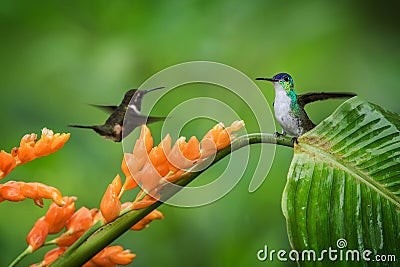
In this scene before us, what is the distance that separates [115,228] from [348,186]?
0.58ft

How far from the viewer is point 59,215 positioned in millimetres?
514

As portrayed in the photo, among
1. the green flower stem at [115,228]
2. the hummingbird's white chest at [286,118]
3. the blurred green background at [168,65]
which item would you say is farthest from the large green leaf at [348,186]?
the blurred green background at [168,65]

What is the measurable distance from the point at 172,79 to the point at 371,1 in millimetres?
476

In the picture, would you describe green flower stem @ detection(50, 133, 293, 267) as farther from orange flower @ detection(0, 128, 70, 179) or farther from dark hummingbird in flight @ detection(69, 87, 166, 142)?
dark hummingbird in flight @ detection(69, 87, 166, 142)

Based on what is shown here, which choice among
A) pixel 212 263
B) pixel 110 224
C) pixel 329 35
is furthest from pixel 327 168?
pixel 329 35

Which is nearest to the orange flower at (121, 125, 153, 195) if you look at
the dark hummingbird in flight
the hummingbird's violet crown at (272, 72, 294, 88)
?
the dark hummingbird in flight

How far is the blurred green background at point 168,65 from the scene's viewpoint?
1.17 m

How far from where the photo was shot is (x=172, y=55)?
53.6 inches

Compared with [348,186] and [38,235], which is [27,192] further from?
[348,186]

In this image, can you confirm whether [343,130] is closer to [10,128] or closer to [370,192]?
[370,192]

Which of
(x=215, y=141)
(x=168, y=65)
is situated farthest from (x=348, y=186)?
(x=168, y=65)

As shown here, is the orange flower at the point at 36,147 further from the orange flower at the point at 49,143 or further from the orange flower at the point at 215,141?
the orange flower at the point at 215,141

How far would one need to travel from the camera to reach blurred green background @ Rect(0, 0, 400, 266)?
117 centimetres

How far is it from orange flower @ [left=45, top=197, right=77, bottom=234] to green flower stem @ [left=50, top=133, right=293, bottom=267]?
3.1 inches
